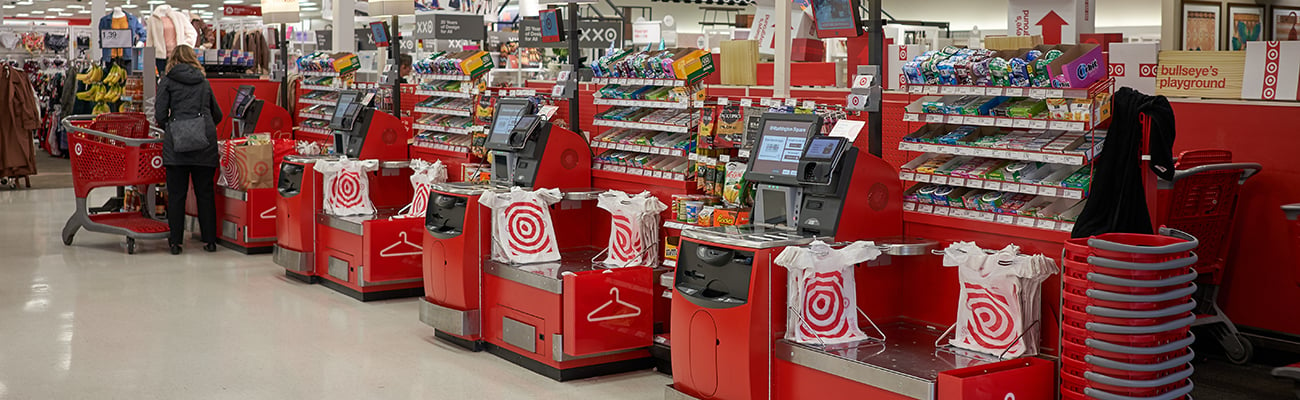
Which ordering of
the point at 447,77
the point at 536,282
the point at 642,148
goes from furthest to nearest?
the point at 447,77 → the point at 642,148 → the point at 536,282

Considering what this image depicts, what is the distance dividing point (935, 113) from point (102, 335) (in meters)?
4.21

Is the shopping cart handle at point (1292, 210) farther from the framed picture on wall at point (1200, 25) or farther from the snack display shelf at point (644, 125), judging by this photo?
the framed picture on wall at point (1200, 25)

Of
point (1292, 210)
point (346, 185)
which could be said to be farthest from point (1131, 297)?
point (346, 185)

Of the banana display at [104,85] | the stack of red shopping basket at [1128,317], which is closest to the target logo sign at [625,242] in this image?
the stack of red shopping basket at [1128,317]

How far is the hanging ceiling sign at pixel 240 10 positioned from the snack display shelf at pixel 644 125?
24876 mm

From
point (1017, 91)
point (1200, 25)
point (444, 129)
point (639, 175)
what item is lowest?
point (639, 175)

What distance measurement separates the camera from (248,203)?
8602 mm

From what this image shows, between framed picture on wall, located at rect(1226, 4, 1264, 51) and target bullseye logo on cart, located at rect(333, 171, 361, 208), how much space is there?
566 cm

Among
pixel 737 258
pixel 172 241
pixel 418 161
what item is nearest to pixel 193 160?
pixel 172 241

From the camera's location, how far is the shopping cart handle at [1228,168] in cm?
506

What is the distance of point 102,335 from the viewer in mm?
5859

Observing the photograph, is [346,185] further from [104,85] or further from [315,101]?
[104,85]

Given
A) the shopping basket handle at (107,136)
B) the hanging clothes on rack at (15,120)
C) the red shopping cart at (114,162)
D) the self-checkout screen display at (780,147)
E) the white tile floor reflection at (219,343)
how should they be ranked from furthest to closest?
the hanging clothes on rack at (15,120) → the red shopping cart at (114,162) → the shopping basket handle at (107,136) → the white tile floor reflection at (219,343) → the self-checkout screen display at (780,147)

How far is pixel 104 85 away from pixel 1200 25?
9.52 meters
